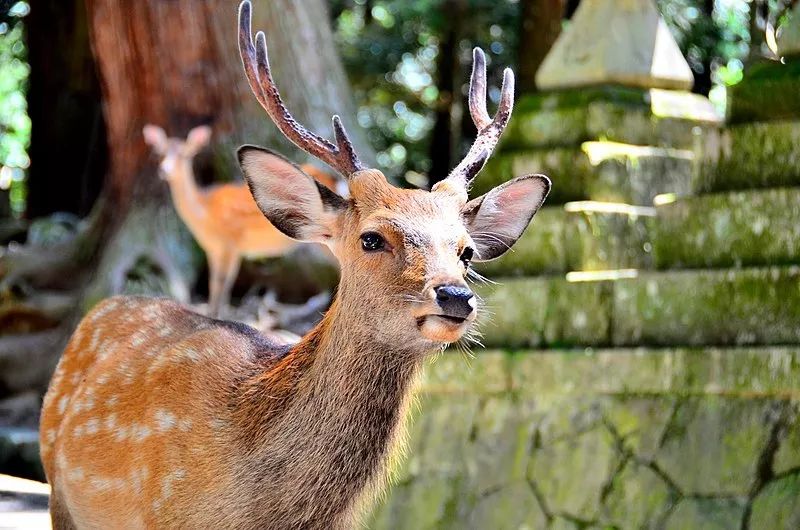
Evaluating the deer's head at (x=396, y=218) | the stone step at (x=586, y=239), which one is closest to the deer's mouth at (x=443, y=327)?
the deer's head at (x=396, y=218)

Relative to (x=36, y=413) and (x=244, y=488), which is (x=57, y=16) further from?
(x=244, y=488)

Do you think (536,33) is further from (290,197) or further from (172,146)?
(290,197)

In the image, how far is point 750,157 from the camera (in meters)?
6.69

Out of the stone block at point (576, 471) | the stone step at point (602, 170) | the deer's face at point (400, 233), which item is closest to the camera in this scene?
the deer's face at point (400, 233)

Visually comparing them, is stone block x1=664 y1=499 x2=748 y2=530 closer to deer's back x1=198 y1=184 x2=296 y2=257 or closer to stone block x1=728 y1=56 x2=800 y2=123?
stone block x1=728 y1=56 x2=800 y2=123

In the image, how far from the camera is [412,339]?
388cm

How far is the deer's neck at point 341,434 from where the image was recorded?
3951 mm

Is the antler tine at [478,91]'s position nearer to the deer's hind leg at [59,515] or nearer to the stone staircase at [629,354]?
the stone staircase at [629,354]

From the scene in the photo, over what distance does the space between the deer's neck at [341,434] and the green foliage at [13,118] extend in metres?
14.4

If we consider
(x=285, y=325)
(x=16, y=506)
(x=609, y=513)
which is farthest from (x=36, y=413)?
(x=609, y=513)

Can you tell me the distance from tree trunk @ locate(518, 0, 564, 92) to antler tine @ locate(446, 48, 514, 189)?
819 cm

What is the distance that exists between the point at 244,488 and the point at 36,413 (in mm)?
6633

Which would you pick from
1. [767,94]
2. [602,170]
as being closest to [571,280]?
[602,170]

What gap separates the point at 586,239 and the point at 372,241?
3.34 m
